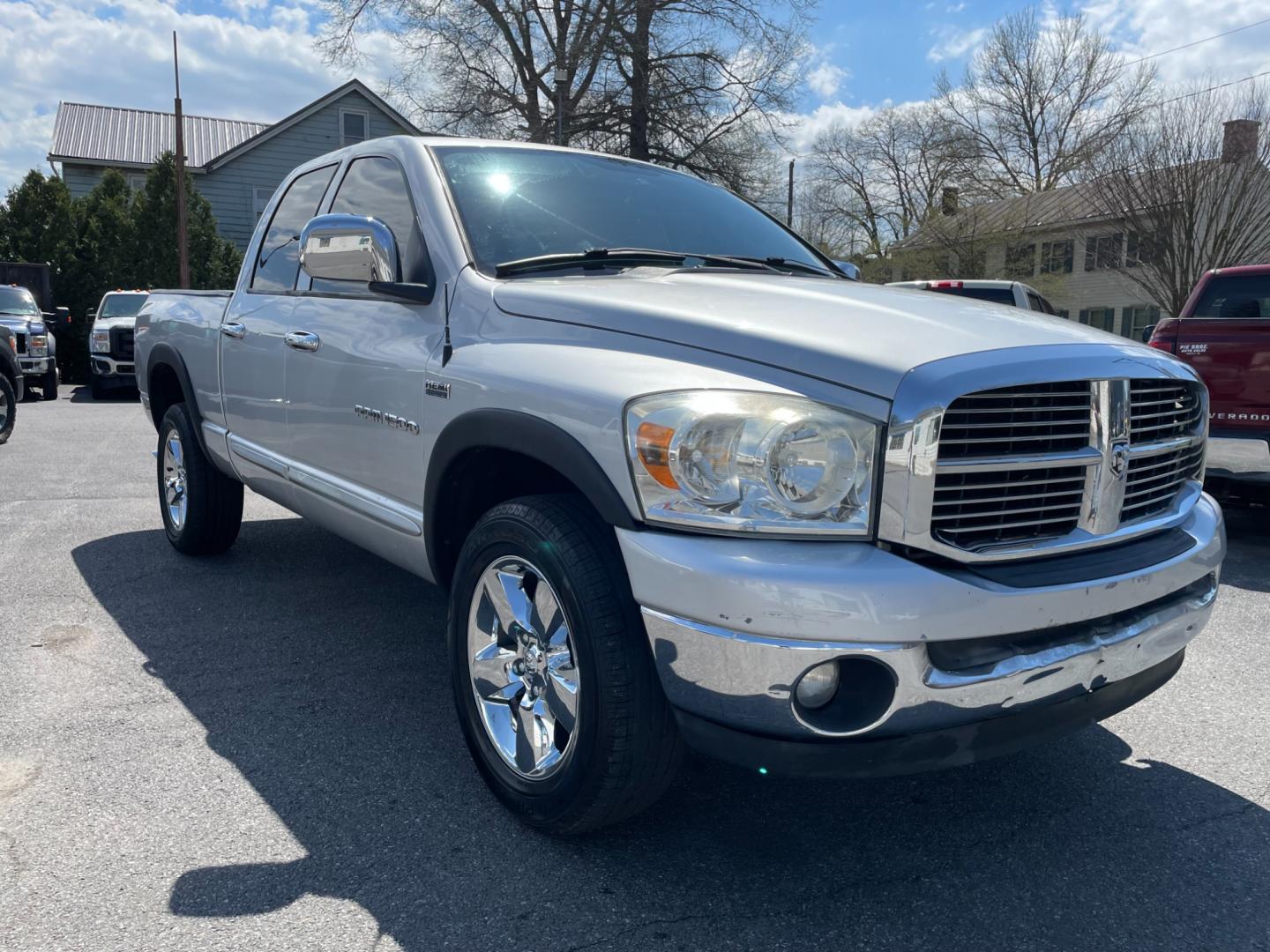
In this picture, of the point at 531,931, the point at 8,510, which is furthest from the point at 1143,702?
the point at 8,510

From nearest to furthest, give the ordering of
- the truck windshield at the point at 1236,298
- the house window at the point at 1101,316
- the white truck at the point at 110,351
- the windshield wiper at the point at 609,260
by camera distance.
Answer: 1. the windshield wiper at the point at 609,260
2. the truck windshield at the point at 1236,298
3. the white truck at the point at 110,351
4. the house window at the point at 1101,316

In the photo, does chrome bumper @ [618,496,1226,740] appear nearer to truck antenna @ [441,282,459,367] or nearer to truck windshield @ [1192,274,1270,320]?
truck antenna @ [441,282,459,367]

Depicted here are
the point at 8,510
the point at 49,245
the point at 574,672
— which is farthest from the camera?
the point at 49,245

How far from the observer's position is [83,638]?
4.29m

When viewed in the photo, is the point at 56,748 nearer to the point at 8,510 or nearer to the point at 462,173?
the point at 462,173

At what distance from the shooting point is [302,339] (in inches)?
152

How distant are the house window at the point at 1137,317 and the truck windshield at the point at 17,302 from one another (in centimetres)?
3043

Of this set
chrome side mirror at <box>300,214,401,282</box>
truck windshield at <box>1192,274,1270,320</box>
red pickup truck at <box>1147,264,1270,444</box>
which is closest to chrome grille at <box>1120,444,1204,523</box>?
chrome side mirror at <box>300,214,401,282</box>

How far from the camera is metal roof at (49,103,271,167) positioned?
3303 centimetres

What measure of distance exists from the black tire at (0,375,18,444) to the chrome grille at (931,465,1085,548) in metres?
11.1

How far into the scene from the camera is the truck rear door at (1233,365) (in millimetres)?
6082

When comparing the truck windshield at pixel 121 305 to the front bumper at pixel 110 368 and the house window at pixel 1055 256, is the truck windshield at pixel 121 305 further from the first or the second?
the house window at pixel 1055 256

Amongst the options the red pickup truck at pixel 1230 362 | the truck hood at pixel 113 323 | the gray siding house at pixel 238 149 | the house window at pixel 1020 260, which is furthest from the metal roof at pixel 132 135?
the red pickup truck at pixel 1230 362

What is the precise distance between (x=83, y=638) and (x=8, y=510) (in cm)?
341
